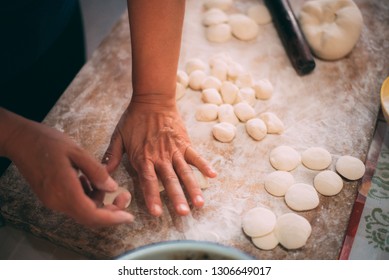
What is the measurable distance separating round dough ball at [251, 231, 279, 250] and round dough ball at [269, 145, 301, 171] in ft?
0.91

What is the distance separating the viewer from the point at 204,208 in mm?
1244

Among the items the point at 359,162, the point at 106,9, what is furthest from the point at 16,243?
the point at 106,9

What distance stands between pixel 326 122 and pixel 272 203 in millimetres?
447

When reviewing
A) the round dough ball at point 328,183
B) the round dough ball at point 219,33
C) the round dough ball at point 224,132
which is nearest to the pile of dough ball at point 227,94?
the round dough ball at point 224,132

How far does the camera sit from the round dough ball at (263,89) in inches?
60.8

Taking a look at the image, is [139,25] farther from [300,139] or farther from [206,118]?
[300,139]

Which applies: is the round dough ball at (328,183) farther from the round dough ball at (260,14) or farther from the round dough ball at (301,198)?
the round dough ball at (260,14)

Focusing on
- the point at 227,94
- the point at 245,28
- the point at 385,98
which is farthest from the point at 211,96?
the point at 385,98

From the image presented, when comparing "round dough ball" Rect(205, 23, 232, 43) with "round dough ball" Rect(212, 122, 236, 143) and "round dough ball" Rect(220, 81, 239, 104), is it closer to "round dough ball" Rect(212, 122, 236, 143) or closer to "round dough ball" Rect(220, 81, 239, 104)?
"round dough ball" Rect(220, 81, 239, 104)

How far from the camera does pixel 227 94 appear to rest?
1.55 metres

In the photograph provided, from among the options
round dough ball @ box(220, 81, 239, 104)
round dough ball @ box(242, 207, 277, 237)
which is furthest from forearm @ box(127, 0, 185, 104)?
round dough ball @ box(242, 207, 277, 237)

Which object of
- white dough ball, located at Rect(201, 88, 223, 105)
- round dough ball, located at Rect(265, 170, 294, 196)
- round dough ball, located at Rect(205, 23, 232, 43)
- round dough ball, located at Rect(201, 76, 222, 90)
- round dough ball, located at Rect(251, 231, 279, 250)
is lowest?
round dough ball, located at Rect(251, 231, 279, 250)

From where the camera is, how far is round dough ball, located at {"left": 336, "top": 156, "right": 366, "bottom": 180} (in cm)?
130

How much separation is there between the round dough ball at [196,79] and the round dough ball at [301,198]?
597mm
